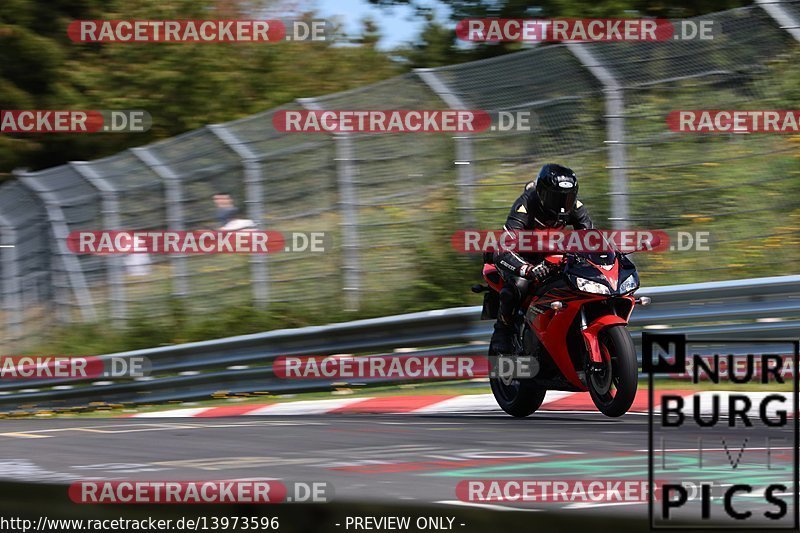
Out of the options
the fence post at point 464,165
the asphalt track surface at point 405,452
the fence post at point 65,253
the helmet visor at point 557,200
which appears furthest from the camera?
the fence post at point 65,253

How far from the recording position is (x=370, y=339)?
1071 centimetres

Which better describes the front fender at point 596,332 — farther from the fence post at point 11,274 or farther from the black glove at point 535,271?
the fence post at point 11,274

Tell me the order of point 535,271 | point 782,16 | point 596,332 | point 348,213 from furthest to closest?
point 348,213, point 782,16, point 535,271, point 596,332

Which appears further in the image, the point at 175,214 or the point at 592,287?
the point at 175,214

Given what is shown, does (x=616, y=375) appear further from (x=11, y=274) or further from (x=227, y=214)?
(x=11, y=274)

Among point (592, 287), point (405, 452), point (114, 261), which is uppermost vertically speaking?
point (114, 261)

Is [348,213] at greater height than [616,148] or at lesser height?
lesser

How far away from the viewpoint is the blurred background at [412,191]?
10.4 metres

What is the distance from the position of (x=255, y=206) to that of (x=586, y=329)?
233 inches

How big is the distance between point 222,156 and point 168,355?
2320 mm

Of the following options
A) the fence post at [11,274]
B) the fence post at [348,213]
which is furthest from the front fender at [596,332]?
the fence post at [11,274]

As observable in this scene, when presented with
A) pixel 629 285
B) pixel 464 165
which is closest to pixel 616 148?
pixel 464 165

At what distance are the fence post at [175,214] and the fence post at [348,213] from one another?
2.23 metres

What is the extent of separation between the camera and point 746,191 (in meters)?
10.2
